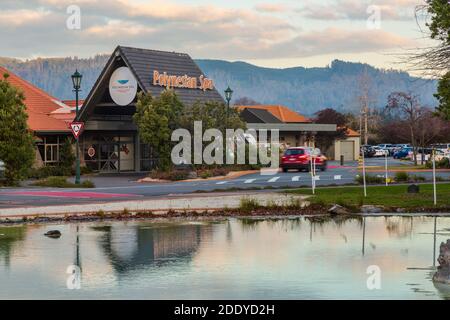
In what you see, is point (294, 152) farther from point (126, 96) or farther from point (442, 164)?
point (126, 96)

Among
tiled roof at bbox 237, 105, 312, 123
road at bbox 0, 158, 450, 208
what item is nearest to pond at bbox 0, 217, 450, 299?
road at bbox 0, 158, 450, 208

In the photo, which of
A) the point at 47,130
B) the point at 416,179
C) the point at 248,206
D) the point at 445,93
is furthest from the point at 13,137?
the point at 445,93

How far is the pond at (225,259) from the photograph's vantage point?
48.3 ft

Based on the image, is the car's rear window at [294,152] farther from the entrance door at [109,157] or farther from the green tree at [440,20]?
the green tree at [440,20]

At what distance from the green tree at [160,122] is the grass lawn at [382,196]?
20223 millimetres

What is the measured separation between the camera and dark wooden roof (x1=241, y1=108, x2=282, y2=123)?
301ft

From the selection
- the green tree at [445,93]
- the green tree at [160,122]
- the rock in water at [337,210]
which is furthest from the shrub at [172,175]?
the green tree at [445,93]

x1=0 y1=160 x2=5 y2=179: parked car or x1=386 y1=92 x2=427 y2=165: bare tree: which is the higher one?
x1=386 y1=92 x2=427 y2=165: bare tree

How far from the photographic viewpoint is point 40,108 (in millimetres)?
67375

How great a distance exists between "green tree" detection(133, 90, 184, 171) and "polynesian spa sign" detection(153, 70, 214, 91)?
4642mm

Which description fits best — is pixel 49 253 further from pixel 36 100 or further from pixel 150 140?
pixel 36 100

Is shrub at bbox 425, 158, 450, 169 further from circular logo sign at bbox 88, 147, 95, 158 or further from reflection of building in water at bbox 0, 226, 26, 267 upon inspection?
reflection of building in water at bbox 0, 226, 26, 267

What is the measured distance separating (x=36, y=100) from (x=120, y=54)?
9869 mm

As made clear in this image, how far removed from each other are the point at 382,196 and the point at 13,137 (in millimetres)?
21408
